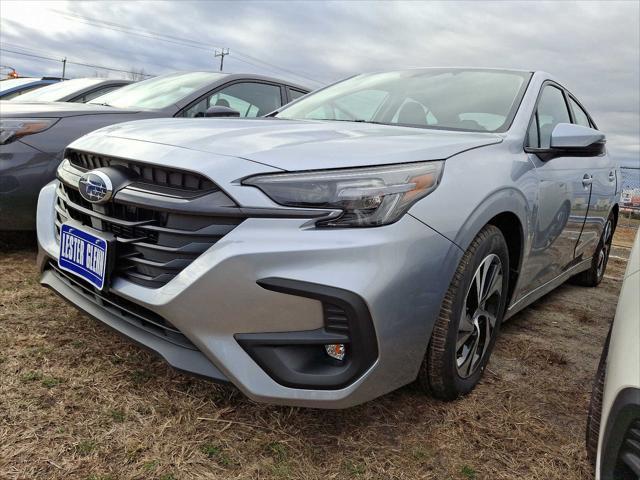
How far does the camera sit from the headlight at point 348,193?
5.22 feet

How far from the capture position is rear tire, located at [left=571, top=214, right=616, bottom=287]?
411cm

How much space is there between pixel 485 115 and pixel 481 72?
1.77 ft

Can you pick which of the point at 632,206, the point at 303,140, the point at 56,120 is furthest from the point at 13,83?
the point at 632,206

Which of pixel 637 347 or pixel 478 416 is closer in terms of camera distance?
pixel 637 347

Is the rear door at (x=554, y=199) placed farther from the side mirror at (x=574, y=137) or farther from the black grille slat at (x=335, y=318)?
the black grille slat at (x=335, y=318)

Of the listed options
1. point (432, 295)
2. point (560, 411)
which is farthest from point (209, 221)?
point (560, 411)

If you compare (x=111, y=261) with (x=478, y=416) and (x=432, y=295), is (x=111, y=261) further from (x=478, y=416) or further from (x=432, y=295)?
(x=478, y=416)

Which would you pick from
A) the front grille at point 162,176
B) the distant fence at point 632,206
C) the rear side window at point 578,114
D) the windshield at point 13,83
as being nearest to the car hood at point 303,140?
the front grille at point 162,176

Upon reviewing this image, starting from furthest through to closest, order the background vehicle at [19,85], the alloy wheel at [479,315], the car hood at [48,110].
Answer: the background vehicle at [19,85], the car hood at [48,110], the alloy wheel at [479,315]

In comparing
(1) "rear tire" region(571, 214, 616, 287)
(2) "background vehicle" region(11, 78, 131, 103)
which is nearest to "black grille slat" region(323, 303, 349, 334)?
(1) "rear tire" region(571, 214, 616, 287)

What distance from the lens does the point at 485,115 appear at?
8.05ft

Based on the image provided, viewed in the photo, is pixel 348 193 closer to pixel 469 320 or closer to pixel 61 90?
pixel 469 320

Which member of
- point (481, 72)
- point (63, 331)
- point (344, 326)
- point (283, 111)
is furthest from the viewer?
point (283, 111)

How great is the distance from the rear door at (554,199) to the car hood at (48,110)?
2.64 meters
